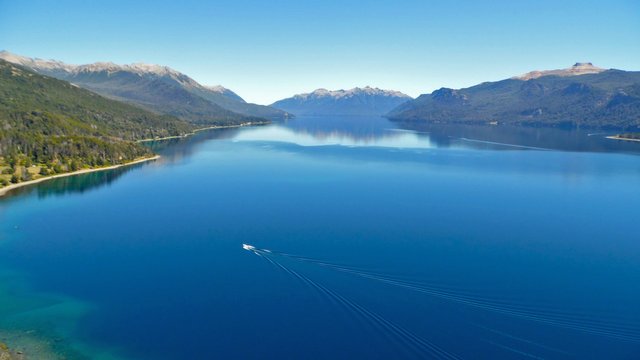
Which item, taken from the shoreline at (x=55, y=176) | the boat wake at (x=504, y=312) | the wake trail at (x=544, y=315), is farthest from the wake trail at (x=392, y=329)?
the shoreline at (x=55, y=176)

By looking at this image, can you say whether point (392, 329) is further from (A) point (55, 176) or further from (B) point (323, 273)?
(A) point (55, 176)

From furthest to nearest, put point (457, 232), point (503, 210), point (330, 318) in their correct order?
point (503, 210) → point (457, 232) → point (330, 318)

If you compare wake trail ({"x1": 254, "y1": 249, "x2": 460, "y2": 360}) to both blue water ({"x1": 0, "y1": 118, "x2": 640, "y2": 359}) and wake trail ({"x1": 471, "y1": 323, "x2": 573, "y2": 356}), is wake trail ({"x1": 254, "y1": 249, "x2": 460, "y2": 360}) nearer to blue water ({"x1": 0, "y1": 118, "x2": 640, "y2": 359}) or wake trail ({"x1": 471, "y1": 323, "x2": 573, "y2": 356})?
blue water ({"x1": 0, "y1": 118, "x2": 640, "y2": 359})

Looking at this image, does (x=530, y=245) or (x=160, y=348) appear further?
(x=530, y=245)

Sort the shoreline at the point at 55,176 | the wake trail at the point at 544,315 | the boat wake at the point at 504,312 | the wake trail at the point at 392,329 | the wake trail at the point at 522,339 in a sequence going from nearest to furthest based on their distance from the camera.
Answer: the wake trail at the point at 392,329
the wake trail at the point at 522,339
the boat wake at the point at 504,312
the wake trail at the point at 544,315
the shoreline at the point at 55,176

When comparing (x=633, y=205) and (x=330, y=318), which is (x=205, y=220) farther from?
(x=633, y=205)

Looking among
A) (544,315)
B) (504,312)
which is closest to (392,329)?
(504,312)

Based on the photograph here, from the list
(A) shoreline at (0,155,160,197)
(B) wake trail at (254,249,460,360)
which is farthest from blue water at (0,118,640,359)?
(A) shoreline at (0,155,160,197)

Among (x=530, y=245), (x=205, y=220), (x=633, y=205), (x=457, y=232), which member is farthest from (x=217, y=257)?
(x=633, y=205)

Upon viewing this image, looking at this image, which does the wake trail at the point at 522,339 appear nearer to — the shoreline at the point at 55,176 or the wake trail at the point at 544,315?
the wake trail at the point at 544,315
